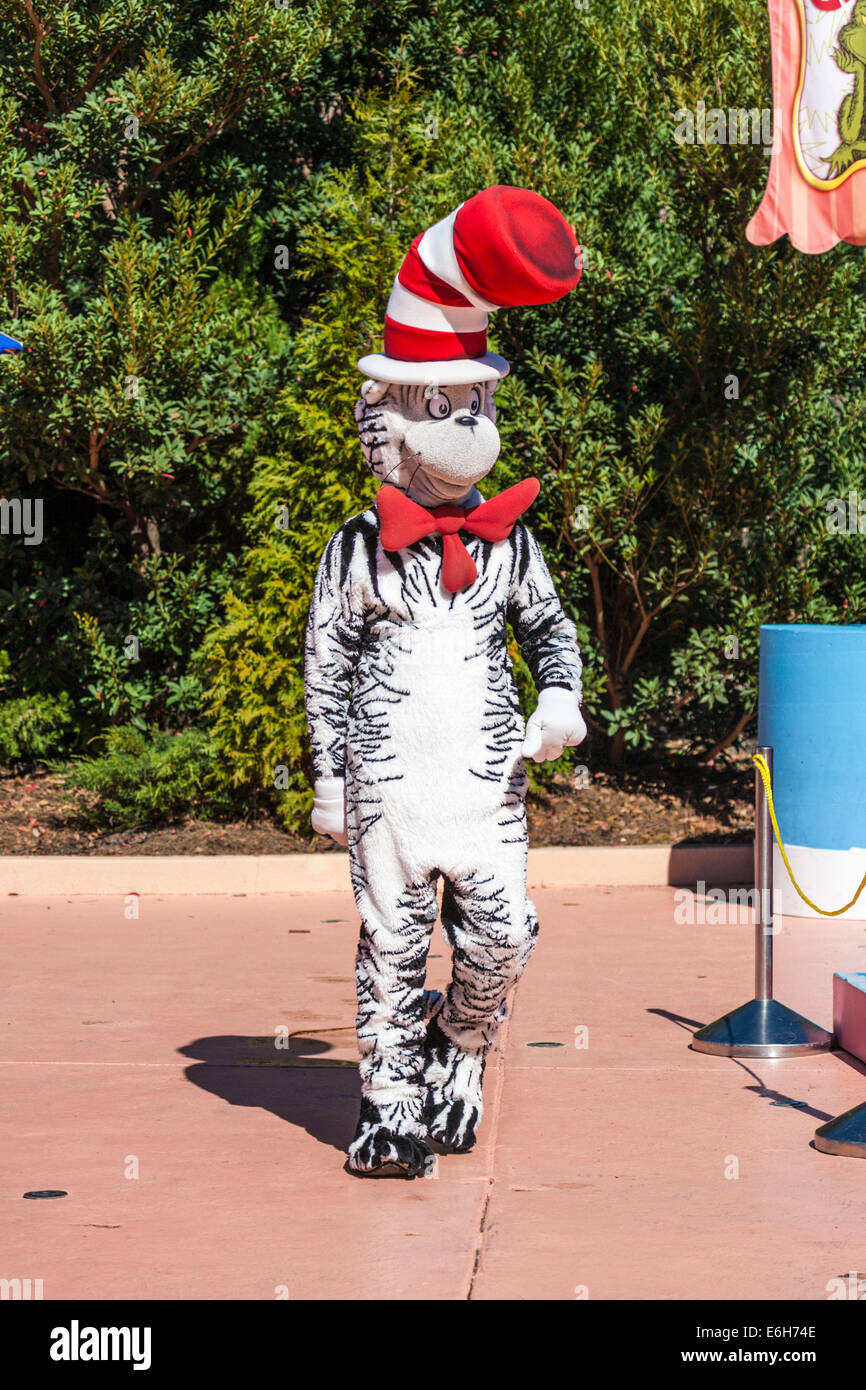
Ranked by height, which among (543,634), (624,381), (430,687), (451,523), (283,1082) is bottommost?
(283,1082)

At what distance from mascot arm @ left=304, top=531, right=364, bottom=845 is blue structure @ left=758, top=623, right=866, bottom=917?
3.48m

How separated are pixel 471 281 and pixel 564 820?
17.0 feet

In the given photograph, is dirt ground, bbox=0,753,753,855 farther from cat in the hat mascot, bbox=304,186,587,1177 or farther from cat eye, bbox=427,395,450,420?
cat eye, bbox=427,395,450,420

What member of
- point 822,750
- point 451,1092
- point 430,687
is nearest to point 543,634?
point 430,687

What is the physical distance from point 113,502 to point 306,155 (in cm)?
273

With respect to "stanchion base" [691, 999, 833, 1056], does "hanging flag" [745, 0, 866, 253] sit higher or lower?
higher

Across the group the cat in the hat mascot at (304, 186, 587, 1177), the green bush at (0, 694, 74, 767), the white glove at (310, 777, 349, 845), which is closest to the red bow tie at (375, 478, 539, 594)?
the cat in the hat mascot at (304, 186, 587, 1177)

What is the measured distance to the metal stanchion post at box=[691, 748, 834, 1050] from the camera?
201 inches

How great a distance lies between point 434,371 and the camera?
400cm

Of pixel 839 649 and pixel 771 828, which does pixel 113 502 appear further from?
pixel 771 828

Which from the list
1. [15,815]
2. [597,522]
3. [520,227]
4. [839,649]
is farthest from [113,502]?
[520,227]

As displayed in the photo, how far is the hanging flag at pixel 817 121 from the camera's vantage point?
6730mm

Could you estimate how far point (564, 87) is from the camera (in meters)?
9.08

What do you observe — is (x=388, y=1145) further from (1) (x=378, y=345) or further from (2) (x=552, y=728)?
(1) (x=378, y=345)
